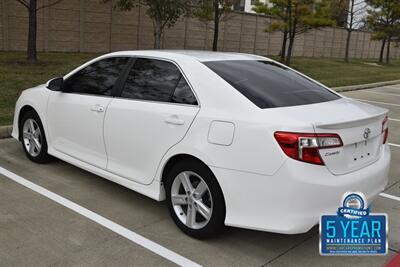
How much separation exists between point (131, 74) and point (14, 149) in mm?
2642

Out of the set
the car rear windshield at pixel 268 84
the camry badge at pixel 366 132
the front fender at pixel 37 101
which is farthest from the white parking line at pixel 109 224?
the camry badge at pixel 366 132

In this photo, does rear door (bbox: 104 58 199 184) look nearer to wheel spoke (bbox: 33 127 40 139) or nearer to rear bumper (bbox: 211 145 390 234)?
rear bumper (bbox: 211 145 390 234)

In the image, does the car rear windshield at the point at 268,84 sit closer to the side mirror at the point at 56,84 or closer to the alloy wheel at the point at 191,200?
the alloy wheel at the point at 191,200

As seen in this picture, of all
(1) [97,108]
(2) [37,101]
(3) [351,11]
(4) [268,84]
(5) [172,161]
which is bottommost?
(5) [172,161]

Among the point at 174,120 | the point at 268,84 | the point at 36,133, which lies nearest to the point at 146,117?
the point at 174,120

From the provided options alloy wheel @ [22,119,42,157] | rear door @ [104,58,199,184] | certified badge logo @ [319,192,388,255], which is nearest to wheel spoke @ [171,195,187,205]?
rear door @ [104,58,199,184]

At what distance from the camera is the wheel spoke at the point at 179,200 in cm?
382

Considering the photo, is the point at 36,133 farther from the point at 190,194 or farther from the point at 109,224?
the point at 190,194

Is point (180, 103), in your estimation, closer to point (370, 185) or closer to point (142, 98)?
point (142, 98)

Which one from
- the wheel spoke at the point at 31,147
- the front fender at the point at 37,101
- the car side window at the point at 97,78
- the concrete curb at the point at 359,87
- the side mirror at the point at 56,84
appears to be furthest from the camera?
the concrete curb at the point at 359,87

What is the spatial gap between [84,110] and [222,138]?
1.87 meters

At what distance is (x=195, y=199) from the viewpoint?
3699mm

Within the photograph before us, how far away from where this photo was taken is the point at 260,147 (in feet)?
10.7

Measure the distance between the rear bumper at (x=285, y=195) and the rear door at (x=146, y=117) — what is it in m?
0.62
